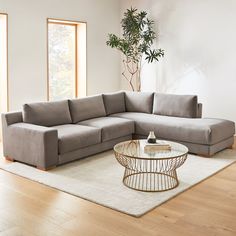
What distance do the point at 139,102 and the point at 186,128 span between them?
136 cm

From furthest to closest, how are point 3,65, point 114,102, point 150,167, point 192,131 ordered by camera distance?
point 114,102, point 3,65, point 192,131, point 150,167

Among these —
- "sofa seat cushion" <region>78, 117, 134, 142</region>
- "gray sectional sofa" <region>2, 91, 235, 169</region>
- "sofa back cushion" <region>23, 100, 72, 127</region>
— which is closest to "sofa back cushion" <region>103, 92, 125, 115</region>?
"gray sectional sofa" <region>2, 91, 235, 169</region>

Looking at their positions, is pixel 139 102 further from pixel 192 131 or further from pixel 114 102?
pixel 192 131

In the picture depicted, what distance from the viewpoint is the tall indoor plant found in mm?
7355

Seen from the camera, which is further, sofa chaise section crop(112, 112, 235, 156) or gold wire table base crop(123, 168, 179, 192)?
sofa chaise section crop(112, 112, 235, 156)

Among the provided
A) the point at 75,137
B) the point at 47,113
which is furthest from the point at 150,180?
the point at 47,113

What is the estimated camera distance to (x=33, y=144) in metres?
4.67

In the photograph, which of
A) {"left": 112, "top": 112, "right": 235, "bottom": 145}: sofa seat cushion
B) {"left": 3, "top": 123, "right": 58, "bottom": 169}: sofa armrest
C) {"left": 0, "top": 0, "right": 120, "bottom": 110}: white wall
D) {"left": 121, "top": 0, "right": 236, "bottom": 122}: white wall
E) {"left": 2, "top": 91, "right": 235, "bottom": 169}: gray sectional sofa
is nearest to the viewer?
{"left": 3, "top": 123, "right": 58, "bottom": 169}: sofa armrest

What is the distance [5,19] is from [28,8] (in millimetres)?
472

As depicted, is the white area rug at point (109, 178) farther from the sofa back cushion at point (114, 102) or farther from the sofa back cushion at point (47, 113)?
the sofa back cushion at point (114, 102)

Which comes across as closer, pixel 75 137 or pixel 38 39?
pixel 75 137

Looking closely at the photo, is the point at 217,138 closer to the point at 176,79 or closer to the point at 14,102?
the point at 176,79

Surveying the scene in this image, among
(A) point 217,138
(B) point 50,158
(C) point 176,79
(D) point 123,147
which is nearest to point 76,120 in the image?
(B) point 50,158

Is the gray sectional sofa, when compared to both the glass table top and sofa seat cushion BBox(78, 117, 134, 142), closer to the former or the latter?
sofa seat cushion BBox(78, 117, 134, 142)
